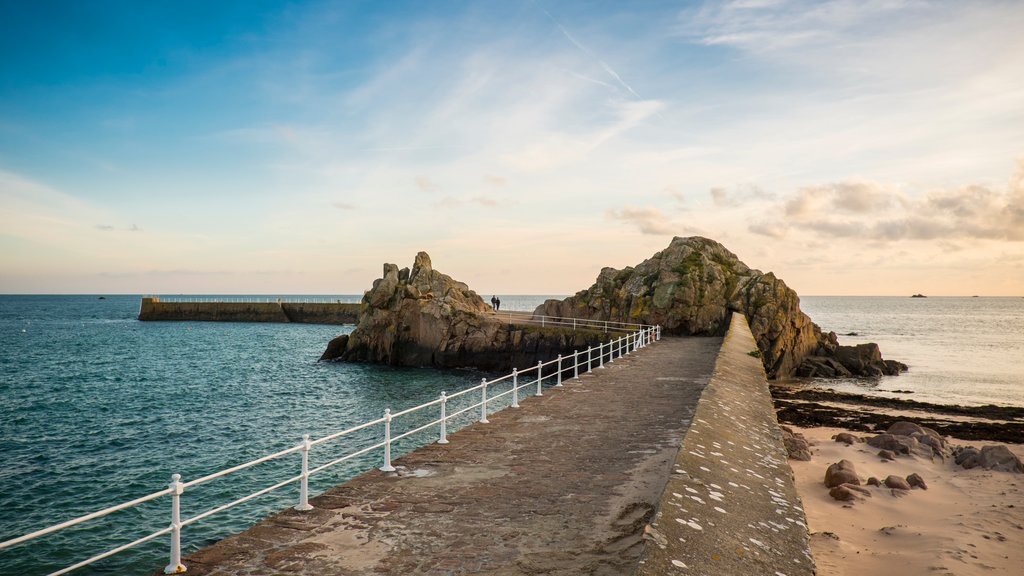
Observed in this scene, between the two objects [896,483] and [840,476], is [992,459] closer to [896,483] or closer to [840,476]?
[896,483]

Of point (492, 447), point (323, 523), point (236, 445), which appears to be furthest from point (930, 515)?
point (236, 445)

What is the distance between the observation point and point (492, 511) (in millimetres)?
7738

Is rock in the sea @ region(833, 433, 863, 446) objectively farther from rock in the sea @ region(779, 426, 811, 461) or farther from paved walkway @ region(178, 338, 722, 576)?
paved walkway @ region(178, 338, 722, 576)

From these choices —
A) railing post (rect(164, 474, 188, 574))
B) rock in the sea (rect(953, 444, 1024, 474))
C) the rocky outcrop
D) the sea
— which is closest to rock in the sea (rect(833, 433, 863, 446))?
rock in the sea (rect(953, 444, 1024, 474))

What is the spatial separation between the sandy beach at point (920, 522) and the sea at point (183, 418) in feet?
42.3

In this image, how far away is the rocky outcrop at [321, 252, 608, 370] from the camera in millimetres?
42625

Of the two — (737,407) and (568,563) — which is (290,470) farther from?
(568,563)

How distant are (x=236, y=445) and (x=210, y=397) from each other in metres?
12.2

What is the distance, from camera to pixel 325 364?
4738 centimetres

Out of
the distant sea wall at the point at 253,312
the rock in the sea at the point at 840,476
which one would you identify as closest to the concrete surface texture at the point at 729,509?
the rock in the sea at the point at 840,476

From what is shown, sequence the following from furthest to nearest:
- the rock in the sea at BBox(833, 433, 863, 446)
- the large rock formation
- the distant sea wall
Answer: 1. the distant sea wall
2. the large rock formation
3. the rock in the sea at BBox(833, 433, 863, 446)

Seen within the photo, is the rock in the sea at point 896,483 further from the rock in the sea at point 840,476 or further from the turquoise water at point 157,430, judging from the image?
the turquoise water at point 157,430

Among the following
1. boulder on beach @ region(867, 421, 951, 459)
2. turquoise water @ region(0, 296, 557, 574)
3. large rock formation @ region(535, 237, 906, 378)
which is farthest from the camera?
large rock formation @ region(535, 237, 906, 378)

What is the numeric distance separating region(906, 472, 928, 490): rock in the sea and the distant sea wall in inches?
3697
